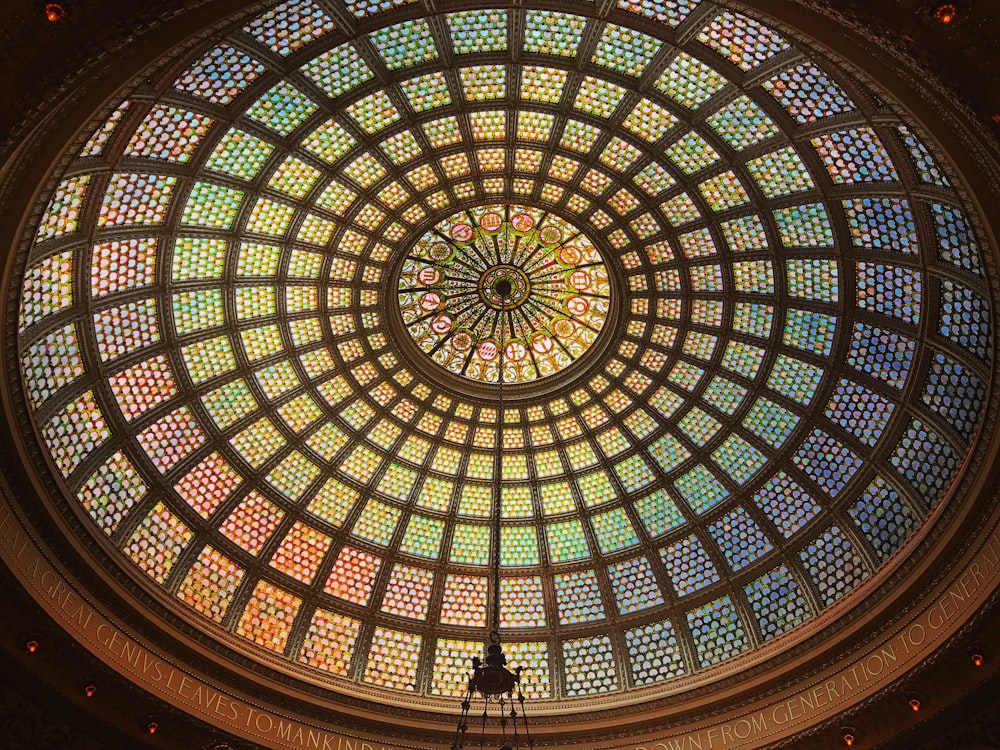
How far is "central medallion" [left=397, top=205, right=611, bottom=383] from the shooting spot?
20328mm

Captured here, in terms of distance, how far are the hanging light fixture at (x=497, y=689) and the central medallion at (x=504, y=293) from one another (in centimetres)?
32

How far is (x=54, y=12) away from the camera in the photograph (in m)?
8.06

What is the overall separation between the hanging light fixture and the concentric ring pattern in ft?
2.76

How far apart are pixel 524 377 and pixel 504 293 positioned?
2.32 m

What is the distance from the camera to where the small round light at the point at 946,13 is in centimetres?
839

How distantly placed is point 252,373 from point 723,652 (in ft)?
41.9

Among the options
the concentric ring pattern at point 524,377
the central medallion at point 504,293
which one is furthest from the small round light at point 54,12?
the central medallion at point 504,293

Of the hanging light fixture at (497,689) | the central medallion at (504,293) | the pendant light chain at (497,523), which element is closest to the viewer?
the hanging light fixture at (497,689)

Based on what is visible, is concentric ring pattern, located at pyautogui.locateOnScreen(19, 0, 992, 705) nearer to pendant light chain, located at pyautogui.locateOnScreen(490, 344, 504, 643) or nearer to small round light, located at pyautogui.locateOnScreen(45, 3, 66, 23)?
pendant light chain, located at pyautogui.locateOnScreen(490, 344, 504, 643)

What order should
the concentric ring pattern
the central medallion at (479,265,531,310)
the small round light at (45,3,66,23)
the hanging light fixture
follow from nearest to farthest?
the small round light at (45,3,66,23)
the hanging light fixture
the concentric ring pattern
the central medallion at (479,265,531,310)

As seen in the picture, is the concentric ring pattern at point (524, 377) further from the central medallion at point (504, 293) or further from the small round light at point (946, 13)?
the small round light at point (946, 13)

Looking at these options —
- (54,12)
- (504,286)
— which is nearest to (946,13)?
(54,12)

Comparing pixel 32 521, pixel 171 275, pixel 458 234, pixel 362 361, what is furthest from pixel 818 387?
pixel 32 521

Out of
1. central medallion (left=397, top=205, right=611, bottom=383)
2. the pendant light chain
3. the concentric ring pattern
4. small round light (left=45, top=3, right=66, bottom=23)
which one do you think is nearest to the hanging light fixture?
the pendant light chain
